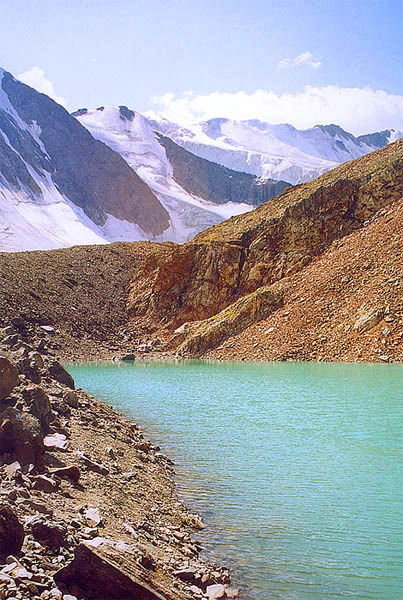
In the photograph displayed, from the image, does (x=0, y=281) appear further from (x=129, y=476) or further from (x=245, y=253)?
(x=129, y=476)

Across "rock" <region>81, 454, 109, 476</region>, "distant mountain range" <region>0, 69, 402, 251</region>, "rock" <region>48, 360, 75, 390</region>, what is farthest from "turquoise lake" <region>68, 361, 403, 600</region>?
"distant mountain range" <region>0, 69, 402, 251</region>

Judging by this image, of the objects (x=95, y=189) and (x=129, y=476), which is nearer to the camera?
(x=129, y=476)

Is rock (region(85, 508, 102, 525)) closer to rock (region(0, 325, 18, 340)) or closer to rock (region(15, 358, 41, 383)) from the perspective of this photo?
rock (region(15, 358, 41, 383))

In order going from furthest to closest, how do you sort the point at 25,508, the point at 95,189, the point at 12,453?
the point at 95,189 → the point at 12,453 → the point at 25,508

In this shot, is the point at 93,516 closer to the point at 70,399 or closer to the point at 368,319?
the point at 70,399

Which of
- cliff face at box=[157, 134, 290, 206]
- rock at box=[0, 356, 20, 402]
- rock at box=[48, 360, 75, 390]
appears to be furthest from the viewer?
cliff face at box=[157, 134, 290, 206]

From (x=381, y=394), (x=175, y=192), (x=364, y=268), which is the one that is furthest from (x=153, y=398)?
(x=175, y=192)

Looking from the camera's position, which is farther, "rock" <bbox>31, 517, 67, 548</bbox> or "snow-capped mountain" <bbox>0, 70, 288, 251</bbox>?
"snow-capped mountain" <bbox>0, 70, 288, 251</bbox>
